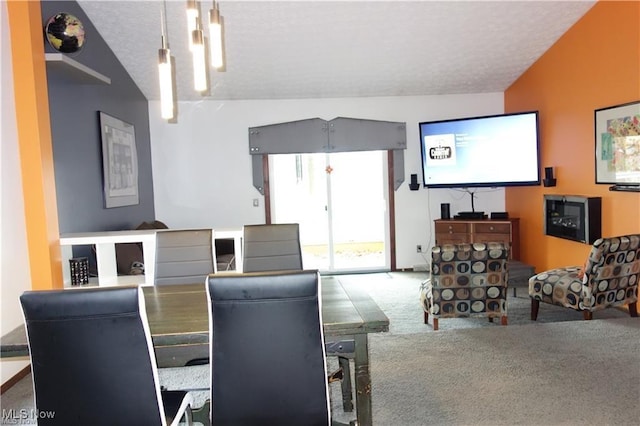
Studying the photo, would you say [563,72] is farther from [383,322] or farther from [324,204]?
[383,322]

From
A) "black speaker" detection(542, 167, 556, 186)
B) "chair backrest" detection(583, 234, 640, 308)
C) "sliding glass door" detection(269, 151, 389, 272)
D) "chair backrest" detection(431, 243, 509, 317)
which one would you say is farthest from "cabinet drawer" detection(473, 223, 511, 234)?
"chair backrest" detection(431, 243, 509, 317)

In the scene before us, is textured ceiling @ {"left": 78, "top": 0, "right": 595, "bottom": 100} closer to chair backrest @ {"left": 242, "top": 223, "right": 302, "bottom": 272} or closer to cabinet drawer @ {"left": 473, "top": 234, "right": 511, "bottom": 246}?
cabinet drawer @ {"left": 473, "top": 234, "right": 511, "bottom": 246}

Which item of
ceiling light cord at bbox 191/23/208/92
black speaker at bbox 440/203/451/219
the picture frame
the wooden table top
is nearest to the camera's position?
the wooden table top

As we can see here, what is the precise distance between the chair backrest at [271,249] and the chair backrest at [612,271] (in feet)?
7.92

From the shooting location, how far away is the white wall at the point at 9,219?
3.07 meters

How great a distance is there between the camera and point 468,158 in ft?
19.7

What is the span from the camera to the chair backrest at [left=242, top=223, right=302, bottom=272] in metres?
3.25

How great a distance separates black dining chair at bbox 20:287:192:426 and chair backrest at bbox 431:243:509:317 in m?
2.71

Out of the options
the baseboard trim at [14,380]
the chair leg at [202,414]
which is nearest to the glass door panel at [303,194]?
the baseboard trim at [14,380]

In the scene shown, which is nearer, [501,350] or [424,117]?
[501,350]

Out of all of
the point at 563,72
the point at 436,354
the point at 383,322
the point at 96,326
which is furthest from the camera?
the point at 563,72

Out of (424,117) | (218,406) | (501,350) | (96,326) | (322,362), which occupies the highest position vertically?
(424,117)

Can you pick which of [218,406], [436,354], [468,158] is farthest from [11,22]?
[468,158]

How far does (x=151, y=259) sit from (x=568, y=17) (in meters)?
4.79
